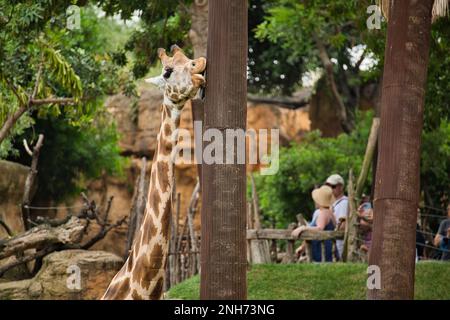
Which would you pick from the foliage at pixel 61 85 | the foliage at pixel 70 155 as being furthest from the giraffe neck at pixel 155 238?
the foliage at pixel 70 155

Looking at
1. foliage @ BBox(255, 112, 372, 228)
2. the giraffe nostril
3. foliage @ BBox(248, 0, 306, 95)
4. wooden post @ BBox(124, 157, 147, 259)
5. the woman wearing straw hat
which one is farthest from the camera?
foliage @ BBox(248, 0, 306, 95)

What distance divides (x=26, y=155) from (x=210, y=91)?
59.6 feet

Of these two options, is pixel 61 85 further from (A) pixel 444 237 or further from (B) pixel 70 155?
(B) pixel 70 155

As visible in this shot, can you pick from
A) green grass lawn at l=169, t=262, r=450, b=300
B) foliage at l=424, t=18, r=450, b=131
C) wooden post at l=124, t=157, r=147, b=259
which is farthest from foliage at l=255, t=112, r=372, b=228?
green grass lawn at l=169, t=262, r=450, b=300

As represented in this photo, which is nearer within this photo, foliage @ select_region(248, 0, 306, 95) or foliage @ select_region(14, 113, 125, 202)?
foliage @ select_region(14, 113, 125, 202)

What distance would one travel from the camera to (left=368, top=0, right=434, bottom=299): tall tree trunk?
9.02 metres

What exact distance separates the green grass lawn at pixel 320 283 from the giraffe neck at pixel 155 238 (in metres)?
5.65

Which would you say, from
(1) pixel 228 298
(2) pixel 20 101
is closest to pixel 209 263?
(1) pixel 228 298

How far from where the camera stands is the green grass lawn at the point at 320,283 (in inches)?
575

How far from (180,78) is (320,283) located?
22.6 ft

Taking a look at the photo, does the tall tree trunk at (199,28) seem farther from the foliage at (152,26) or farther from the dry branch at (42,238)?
the dry branch at (42,238)

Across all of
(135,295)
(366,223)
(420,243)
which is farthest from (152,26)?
(135,295)

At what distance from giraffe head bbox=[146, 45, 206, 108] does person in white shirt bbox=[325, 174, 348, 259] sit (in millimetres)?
7429

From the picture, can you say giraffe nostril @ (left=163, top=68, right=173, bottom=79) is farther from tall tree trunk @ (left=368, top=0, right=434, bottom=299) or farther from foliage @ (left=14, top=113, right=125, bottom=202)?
foliage @ (left=14, top=113, right=125, bottom=202)
